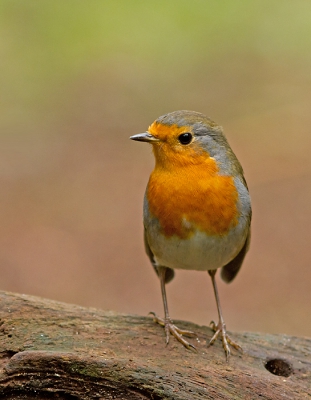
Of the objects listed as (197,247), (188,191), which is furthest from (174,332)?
(188,191)

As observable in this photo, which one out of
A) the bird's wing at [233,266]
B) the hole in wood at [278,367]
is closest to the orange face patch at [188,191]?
the bird's wing at [233,266]

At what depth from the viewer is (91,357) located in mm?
3787

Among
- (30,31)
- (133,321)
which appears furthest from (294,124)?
(133,321)

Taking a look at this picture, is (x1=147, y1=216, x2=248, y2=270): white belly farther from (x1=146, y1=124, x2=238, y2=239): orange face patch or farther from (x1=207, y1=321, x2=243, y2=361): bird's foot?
(x1=207, y1=321, x2=243, y2=361): bird's foot

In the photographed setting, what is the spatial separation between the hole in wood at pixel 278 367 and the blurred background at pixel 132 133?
9.63ft

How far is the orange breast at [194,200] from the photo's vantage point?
164 inches

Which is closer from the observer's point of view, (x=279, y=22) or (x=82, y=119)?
(x=82, y=119)

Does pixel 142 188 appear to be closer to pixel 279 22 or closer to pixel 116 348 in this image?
pixel 116 348

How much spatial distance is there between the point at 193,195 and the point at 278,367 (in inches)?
54.3

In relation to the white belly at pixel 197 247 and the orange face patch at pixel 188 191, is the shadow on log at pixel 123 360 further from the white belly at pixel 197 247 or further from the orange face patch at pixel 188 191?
the orange face patch at pixel 188 191

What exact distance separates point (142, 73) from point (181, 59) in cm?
88

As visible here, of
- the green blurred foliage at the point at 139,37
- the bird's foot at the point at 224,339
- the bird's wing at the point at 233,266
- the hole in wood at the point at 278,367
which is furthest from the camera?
the green blurred foliage at the point at 139,37

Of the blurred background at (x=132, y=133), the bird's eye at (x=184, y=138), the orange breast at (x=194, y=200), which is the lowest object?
the orange breast at (x=194, y=200)

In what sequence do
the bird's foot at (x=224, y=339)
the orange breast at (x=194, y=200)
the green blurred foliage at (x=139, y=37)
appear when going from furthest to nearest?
the green blurred foliage at (x=139, y=37) → the bird's foot at (x=224, y=339) → the orange breast at (x=194, y=200)
